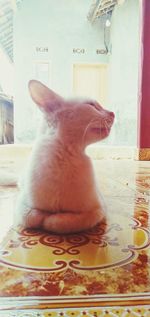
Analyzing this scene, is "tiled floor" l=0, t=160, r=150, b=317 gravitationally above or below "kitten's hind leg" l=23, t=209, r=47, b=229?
below

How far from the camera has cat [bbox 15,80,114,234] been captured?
81 cm

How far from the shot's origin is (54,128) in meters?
0.84

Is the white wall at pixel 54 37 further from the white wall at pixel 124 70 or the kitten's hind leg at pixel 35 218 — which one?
the kitten's hind leg at pixel 35 218

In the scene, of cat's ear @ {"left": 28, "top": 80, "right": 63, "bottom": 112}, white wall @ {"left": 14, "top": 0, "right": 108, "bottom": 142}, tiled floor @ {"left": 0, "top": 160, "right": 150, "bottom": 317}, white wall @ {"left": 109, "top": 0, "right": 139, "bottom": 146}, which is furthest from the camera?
white wall @ {"left": 14, "top": 0, "right": 108, "bottom": 142}

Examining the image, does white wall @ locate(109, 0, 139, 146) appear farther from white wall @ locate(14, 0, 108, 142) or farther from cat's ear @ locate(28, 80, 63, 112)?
cat's ear @ locate(28, 80, 63, 112)

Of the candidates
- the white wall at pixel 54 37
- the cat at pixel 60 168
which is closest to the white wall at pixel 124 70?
the white wall at pixel 54 37

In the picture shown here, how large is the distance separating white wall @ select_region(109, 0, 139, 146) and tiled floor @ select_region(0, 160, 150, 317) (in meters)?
4.76

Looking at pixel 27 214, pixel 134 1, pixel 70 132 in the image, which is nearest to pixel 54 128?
pixel 70 132

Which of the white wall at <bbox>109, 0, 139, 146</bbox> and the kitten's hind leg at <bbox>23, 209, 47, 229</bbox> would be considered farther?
the white wall at <bbox>109, 0, 139, 146</bbox>

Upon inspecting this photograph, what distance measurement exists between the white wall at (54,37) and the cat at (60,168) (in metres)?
5.31

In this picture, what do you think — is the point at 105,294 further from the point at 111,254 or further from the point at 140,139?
the point at 140,139

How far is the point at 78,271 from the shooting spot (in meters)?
0.61

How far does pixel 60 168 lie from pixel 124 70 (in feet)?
18.3

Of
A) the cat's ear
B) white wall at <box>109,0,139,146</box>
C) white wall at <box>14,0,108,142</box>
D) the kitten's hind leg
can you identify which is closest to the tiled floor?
the kitten's hind leg
